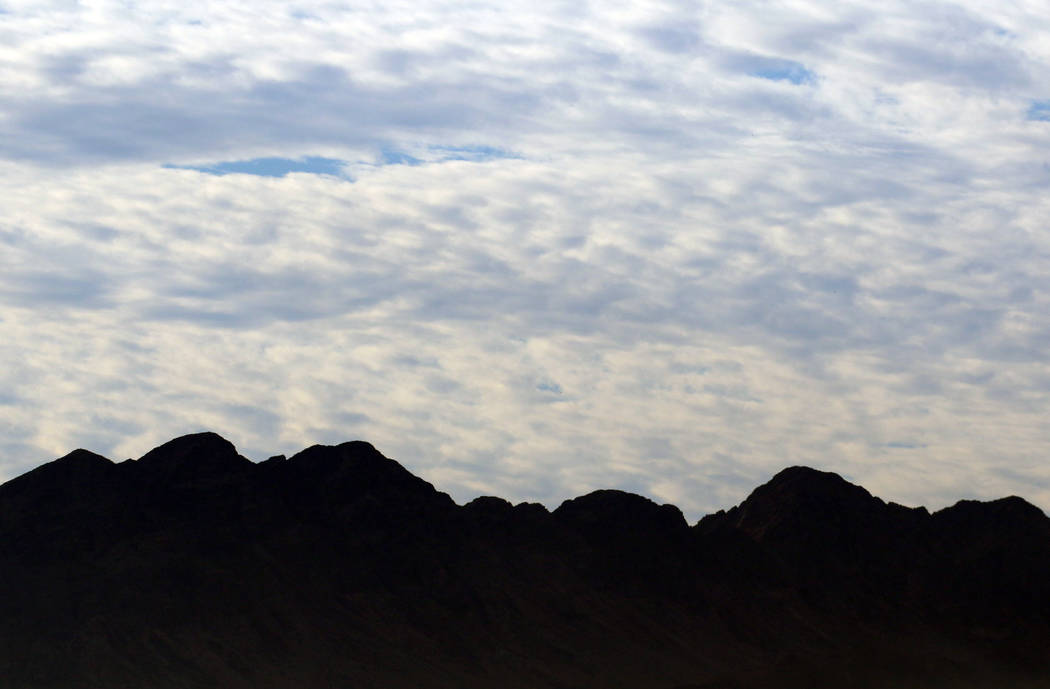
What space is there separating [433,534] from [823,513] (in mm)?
37190

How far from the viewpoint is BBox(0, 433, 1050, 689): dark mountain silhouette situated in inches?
3445

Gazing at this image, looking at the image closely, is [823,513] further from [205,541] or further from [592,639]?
[205,541]

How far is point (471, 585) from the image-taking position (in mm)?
101938

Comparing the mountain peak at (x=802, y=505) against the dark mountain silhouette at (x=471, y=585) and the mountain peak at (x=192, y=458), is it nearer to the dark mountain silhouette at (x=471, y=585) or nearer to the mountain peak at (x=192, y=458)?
the dark mountain silhouette at (x=471, y=585)

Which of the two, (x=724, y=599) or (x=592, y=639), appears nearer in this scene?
(x=592, y=639)

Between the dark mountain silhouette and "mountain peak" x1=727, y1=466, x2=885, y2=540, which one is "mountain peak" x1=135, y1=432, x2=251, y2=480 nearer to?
the dark mountain silhouette

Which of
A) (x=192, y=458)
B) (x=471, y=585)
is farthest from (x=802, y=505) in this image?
(x=192, y=458)

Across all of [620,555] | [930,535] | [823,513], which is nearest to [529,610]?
[620,555]

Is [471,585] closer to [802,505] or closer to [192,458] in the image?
[192,458]

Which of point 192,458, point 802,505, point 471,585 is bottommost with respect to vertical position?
point 471,585

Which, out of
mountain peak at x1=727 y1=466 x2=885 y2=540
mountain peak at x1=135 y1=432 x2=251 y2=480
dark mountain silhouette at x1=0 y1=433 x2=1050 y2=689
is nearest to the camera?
dark mountain silhouette at x1=0 y1=433 x2=1050 y2=689

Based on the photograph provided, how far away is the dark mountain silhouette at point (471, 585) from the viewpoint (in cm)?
8750

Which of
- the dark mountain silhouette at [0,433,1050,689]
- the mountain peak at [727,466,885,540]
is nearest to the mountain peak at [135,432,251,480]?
the dark mountain silhouette at [0,433,1050,689]

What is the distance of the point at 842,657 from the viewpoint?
105562 millimetres
